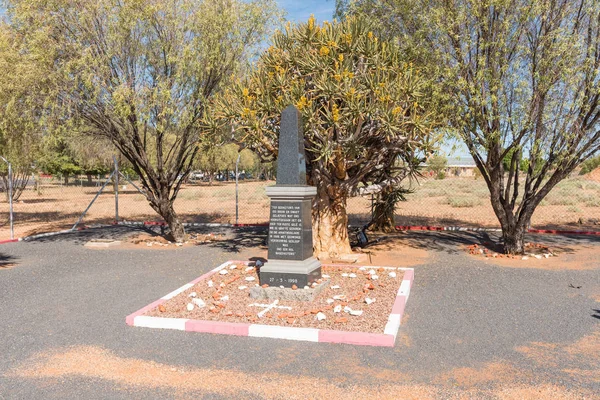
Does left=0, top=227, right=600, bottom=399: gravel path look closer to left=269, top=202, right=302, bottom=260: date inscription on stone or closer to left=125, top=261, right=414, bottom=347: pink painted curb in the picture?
left=125, top=261, right=414, bottom=347: pink painted curb

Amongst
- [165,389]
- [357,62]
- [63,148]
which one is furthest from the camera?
[63,148]

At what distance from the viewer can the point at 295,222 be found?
353 inches

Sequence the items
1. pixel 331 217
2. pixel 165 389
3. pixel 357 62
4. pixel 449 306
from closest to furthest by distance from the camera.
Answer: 1. pixel 165 389
2. pixel 449 306
3. pixel 357 62
4. pixel 331 217

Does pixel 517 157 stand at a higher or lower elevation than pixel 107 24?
lower

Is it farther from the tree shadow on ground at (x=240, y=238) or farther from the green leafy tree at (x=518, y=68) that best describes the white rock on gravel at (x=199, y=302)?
the green leafy tree at (x=518, y=68)

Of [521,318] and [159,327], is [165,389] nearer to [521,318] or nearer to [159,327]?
[159,327]

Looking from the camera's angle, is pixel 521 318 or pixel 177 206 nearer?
pixel 521 318

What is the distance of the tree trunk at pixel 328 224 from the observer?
12789mm

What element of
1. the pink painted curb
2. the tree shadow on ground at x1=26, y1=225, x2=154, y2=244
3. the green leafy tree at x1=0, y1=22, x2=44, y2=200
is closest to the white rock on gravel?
the pink painted curb

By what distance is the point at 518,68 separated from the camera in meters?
12.4

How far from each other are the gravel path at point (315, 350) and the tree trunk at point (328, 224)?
3126 millimetres

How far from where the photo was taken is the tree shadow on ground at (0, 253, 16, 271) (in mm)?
12195

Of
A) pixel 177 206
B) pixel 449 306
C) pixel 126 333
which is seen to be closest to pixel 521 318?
pixel 449 306

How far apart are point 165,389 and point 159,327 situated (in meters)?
2.09
